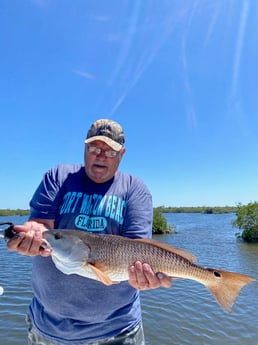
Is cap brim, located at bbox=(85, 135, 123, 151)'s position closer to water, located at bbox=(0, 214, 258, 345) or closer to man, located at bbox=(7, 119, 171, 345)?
man, located at bbox=(7, 119, 171, 345)

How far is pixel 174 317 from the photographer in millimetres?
9984

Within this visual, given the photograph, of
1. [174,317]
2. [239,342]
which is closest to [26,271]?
[174,317]

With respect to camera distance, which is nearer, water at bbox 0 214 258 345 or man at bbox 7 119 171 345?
man at bbox 7 119 171 345

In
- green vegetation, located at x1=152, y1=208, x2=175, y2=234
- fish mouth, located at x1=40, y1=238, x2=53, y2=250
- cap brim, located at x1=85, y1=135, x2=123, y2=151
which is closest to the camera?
fish mouth, located at x1=40, y1=238, x2=53, y2=250

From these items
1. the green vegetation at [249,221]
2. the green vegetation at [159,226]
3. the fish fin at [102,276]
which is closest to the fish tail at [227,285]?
the fish fin at [102,276]

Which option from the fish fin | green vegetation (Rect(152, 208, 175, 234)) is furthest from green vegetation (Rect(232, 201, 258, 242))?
the fish fin

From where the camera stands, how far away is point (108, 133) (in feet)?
9.78

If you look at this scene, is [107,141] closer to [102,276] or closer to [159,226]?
[102,276]

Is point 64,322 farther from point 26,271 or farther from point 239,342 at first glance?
point 26,271

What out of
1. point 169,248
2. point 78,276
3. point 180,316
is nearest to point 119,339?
point 78,276

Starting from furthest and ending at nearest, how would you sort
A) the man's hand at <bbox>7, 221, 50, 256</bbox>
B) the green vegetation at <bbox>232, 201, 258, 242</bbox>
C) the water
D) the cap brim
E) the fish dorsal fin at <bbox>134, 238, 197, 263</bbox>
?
the green vegetation at <bbox>232, 201, 258, 242</bbox>
the water
the cap brim
the fish dorsal fin at <bbox>134, 238, 197, 263</bbox>
the man's hand at <bbox>7, 221, 50, 256</bbox>

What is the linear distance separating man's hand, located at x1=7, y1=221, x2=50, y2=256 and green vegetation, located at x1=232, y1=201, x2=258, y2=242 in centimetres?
2937

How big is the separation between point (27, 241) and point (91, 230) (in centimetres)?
64

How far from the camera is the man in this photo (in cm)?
268
